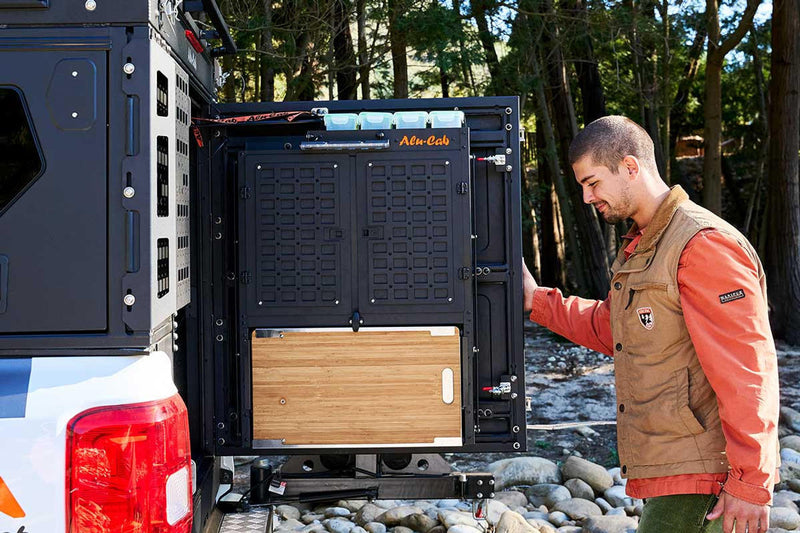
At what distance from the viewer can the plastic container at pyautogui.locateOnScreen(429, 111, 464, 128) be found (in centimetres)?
415

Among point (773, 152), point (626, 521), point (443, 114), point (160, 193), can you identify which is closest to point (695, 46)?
point (773, 152)

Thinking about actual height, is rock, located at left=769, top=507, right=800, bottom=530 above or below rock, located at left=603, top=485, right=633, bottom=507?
above

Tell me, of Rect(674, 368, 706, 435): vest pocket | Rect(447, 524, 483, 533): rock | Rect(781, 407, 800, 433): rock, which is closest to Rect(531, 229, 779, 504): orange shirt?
Rect(674, 368, 706, 435): vest pocket

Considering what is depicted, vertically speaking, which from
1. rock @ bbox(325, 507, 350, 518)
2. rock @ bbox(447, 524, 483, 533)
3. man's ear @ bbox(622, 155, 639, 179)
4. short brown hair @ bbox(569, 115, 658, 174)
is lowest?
rock @ bbox(325, 507, 350, 518)

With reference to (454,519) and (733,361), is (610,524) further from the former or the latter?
(733,361)

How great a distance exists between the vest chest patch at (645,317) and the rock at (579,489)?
4067 mm

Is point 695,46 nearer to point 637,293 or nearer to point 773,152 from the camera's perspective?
point 773,152

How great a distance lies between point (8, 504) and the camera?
215 cm

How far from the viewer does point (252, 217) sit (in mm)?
4086

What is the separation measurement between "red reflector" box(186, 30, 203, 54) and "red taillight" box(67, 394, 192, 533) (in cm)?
176

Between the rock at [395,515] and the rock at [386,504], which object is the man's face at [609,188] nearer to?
the rock at [395,515]

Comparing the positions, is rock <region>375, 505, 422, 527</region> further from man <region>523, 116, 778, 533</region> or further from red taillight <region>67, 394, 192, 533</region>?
red taillight <region>67, 394, 192, 533</region>

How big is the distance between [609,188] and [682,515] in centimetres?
130

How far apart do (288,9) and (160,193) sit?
8.11m
